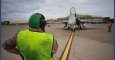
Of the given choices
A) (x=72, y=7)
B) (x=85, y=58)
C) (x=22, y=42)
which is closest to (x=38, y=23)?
(x=22, y=42)

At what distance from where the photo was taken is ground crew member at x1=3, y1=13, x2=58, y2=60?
240 centimetres

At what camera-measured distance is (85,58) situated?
7562 millimetres

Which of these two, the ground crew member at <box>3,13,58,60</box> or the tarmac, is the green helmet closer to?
the ground crew member at <box>3,13,58,60</box>

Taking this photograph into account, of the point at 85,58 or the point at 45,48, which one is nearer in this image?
the point at 45,48

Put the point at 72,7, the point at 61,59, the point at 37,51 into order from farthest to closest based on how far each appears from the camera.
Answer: the point at 72,7 → the point at 61,59 → the point at 37,51

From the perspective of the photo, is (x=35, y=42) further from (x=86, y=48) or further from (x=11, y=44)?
(x=86, y=48)

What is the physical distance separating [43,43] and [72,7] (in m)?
29.0

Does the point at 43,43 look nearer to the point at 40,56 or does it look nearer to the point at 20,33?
the point at 40,56

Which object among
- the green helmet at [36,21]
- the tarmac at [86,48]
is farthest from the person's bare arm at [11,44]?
the tarmac at [86,48]

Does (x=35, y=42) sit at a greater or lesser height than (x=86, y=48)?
greater

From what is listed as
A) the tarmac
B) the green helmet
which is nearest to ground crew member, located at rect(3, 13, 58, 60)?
the green helmet

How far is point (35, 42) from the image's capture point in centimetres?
240

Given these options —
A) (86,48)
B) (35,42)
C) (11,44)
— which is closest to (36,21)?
(35,42)

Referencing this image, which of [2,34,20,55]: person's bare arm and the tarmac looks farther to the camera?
the tarmac
